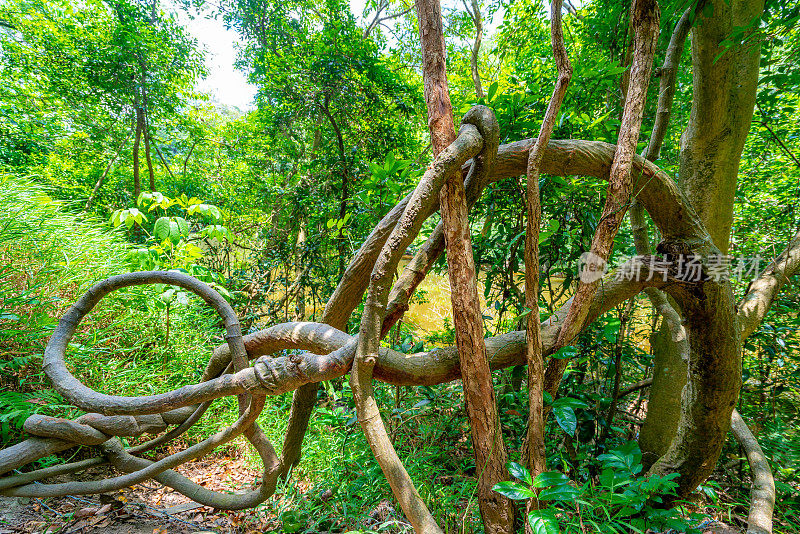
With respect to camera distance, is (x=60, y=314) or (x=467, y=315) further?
(x=60, y=314)

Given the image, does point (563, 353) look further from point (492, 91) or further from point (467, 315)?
point (492, 91)

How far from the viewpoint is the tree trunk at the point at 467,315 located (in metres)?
1.12

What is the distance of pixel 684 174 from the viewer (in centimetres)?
Result: 188

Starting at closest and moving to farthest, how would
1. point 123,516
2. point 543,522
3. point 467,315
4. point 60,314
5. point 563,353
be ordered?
point 543,522
point 467,315
point 563,353
point 123,516
point 60,314

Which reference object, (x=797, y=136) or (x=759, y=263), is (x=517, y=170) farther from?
(x=797, y=136)

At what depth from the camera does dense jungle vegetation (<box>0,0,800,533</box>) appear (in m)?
1.23

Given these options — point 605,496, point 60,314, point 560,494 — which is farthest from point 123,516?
point 605,496

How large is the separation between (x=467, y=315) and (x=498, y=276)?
1.50m

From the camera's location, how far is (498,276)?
99.5 inches

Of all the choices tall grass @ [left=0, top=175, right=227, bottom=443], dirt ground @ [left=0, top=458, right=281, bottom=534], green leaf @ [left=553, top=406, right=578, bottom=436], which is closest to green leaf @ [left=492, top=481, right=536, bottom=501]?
green leaf @ [left=553, top=406, right=578, bottom=436]

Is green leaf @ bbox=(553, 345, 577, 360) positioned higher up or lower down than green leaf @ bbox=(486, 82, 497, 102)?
lower down

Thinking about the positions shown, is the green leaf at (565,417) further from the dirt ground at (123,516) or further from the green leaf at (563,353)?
the dirt ground at (123,516)

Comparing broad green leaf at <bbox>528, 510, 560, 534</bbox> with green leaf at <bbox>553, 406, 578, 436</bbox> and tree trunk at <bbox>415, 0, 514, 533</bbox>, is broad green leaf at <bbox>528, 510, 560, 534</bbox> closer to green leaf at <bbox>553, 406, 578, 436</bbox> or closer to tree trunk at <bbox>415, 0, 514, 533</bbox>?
tree trunk at <bbox>415, 0, 514, 533</bbox>

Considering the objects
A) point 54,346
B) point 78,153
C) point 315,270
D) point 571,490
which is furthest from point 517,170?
point 78,153
